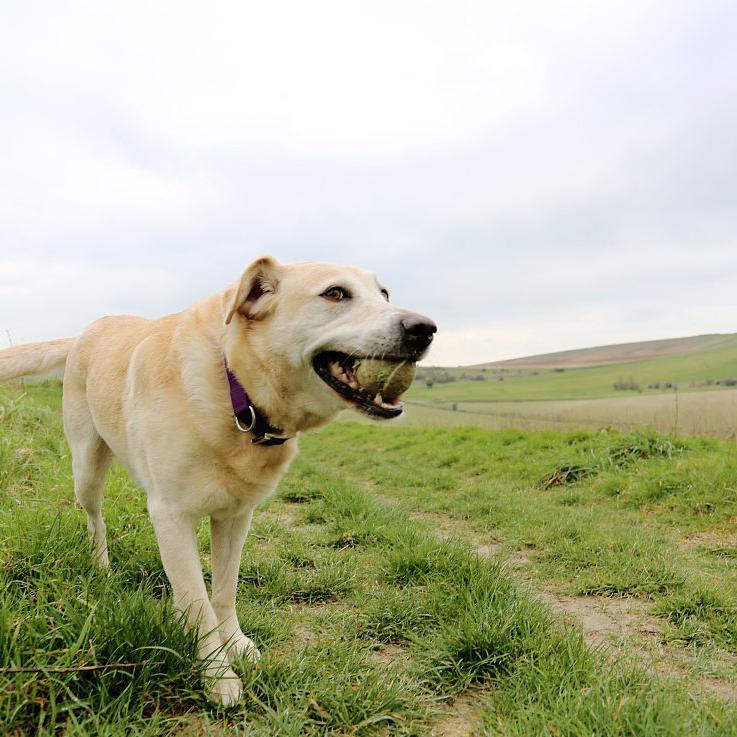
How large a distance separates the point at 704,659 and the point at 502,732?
1.45m

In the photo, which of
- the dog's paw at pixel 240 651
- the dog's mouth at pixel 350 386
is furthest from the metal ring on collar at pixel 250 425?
the dog's paw at pixel 240 651

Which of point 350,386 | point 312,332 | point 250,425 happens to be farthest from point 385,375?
point 250,425

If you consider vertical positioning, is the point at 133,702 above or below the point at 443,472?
above

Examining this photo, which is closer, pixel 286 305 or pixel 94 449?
pixel 286 305

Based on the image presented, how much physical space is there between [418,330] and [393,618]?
1.68 m

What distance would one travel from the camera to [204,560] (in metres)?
4.03

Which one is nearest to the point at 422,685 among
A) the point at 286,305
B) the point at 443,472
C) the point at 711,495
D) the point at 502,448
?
the point at 286,305

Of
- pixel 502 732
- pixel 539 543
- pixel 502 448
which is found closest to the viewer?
pixel 502 732

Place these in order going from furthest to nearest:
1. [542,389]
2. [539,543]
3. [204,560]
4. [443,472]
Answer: [542,389], [443,472], [539,543], [204,560]

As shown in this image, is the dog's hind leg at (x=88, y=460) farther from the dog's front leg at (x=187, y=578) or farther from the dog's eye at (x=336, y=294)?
the dog's eye at (x=336, y=294)

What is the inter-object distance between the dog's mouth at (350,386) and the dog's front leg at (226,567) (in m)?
0.81

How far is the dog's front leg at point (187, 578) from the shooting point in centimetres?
241

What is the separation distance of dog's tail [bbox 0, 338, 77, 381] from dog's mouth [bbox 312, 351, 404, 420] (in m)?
2.23

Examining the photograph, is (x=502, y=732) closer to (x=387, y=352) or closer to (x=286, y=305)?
(x=387, y=352)
